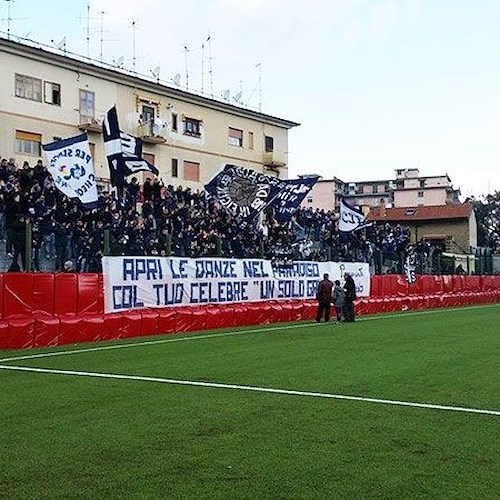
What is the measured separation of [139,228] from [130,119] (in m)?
30.7

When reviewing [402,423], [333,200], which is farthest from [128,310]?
[333,200]

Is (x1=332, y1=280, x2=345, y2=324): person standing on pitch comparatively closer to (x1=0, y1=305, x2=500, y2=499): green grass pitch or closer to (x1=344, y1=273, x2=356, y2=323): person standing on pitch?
(x1=344, y1=273, x2=356, y2=323): person standing on pitch

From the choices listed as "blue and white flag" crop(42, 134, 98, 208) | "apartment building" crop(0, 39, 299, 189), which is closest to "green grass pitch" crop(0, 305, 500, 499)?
"blue and white flag" crop(42, 134, 98, 208)

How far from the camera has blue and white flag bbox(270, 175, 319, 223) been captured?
28.5 m

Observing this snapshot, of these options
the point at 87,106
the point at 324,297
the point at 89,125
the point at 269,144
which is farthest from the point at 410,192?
the point at 324,297

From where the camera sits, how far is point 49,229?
2033 centimetres

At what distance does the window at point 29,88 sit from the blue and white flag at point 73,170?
2750 cm

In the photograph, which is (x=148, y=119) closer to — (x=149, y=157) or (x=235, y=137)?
(x=149, y=157)

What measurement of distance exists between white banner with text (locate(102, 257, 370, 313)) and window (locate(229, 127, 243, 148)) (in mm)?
31184

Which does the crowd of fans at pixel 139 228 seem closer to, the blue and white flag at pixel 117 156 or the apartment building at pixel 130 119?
the blue and white flag at pixel 117 156

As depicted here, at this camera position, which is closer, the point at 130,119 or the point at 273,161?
the point at 130,119

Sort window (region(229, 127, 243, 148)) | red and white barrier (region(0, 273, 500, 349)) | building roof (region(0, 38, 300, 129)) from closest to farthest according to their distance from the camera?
red and white barrier (region(0, 273, 500, 349)) → building roof (region(0, 38, 300, 129)) → window (region(229, 127, 243, 148))

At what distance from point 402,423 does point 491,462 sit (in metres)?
1.88

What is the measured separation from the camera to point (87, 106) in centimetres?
4984
